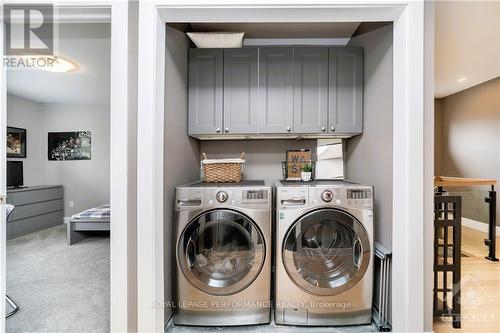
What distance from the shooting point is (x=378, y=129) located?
5.82 feet

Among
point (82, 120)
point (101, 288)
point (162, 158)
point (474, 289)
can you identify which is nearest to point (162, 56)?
point (162, 158)

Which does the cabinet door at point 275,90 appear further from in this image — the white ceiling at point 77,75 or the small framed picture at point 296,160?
the white ceiling at point 77,75

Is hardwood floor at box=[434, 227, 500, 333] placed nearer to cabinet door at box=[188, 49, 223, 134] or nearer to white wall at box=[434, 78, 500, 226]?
white wall at box=[434, 78, 500, 226]

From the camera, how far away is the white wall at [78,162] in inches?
189

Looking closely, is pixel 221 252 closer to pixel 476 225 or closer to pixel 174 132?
pixel 174 132

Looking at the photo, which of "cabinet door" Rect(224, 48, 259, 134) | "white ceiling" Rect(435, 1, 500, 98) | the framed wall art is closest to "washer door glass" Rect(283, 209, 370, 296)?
"cabinet door" Rect(224, 48, 259, 134)

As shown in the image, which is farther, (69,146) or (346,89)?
(69,146)

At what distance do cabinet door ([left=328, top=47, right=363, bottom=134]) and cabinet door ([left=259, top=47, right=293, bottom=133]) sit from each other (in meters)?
0.37

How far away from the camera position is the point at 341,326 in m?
1.68

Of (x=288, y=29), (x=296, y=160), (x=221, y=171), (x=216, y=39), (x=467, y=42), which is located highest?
(x=467, y=42)

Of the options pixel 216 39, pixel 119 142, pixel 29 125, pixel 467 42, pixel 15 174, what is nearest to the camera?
pixel 119 142

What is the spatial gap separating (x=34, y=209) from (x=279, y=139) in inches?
182

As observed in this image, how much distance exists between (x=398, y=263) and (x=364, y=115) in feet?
3.89

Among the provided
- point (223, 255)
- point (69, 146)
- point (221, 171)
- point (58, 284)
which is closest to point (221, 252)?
point (223, 255)
